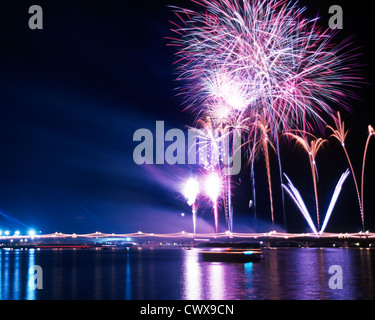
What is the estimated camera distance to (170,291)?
3250cm

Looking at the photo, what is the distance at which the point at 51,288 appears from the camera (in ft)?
118

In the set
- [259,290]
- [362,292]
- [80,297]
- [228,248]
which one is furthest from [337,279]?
[228,248]

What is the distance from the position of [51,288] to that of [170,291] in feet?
35.8

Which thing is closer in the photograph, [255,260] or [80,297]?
[80,297]

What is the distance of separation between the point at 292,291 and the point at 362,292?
492cm

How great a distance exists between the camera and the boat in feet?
230

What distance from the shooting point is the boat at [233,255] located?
70.1m

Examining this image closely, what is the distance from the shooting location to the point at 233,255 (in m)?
72.2
